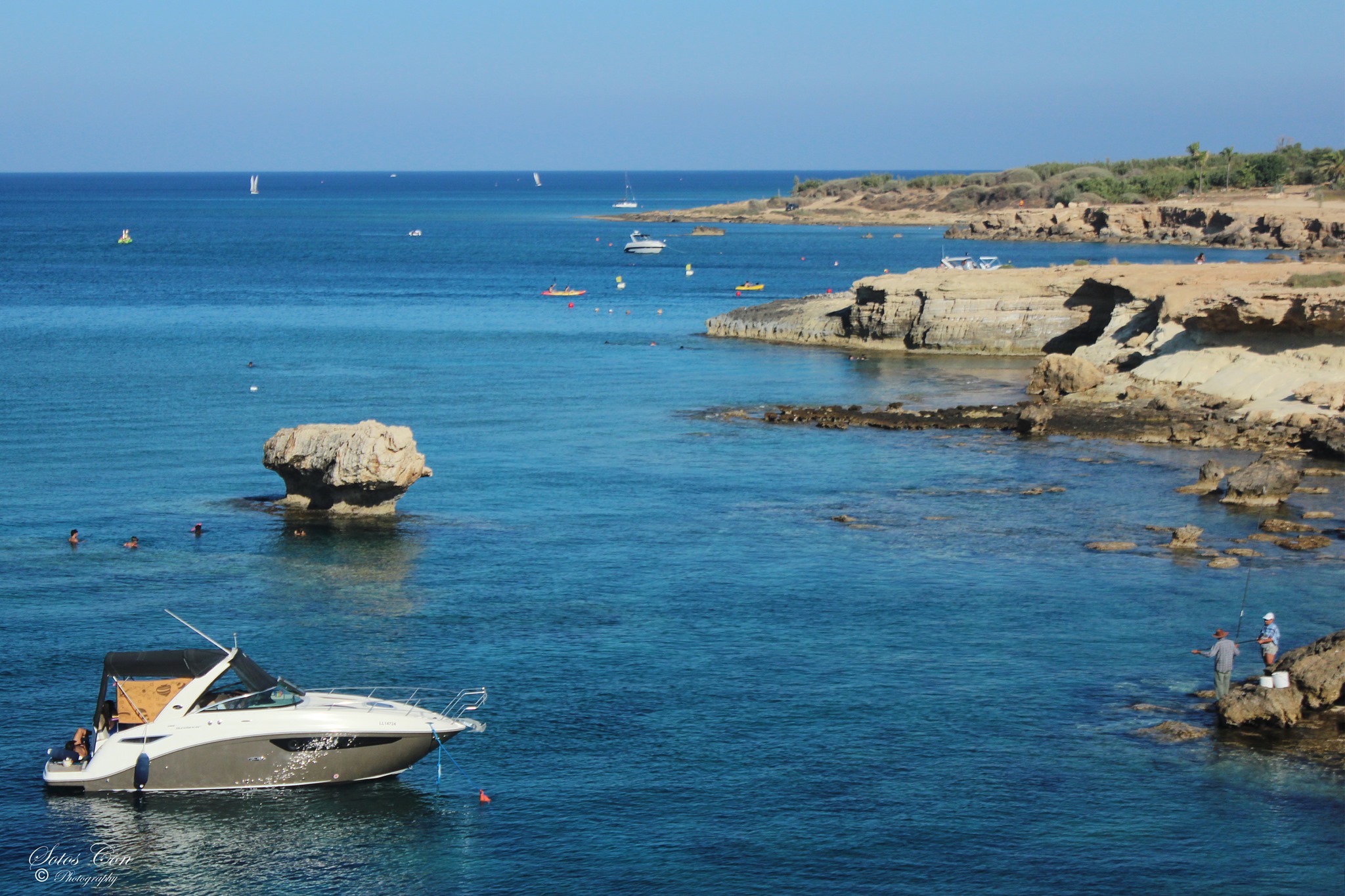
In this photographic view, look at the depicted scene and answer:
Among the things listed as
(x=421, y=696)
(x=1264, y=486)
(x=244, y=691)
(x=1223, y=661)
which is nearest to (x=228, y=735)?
(x=244, y=691)

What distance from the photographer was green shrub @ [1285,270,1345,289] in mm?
89688

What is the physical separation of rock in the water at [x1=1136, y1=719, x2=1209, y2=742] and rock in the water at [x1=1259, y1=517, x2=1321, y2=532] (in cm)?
2410

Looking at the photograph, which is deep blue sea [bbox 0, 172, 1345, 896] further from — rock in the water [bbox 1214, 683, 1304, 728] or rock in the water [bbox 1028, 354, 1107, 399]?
rock in the water [bbox 1028, 354, 1107, 399]

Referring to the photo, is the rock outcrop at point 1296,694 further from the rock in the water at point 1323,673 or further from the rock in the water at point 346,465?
the rock in the water at point 346,465

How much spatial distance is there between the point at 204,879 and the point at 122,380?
3073 inches

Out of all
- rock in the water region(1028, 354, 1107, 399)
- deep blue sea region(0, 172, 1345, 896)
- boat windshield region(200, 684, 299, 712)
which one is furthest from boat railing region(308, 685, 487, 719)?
rock in the water region(1028, 354, 1107, 399)

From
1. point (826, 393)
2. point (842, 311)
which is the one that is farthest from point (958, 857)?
point (842, 311)

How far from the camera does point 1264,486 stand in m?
63.8

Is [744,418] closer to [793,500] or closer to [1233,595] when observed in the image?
[793,500]

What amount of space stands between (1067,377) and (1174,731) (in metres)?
56.9

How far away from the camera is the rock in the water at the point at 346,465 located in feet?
204

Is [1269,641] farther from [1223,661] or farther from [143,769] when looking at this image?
[143,769]

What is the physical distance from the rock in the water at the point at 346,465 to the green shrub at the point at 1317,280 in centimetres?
5910

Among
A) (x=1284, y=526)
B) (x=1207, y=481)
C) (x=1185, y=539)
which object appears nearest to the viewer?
(x=1185, y=539)
